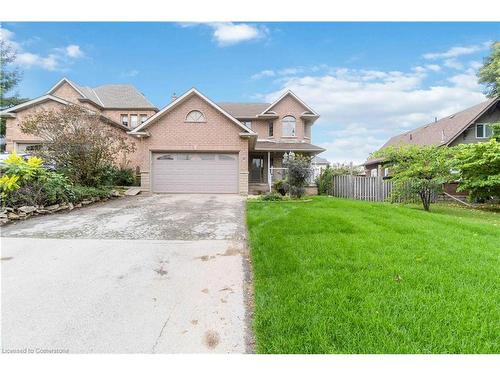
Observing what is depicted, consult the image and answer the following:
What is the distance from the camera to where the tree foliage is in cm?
1284

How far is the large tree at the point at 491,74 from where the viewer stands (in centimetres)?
1866

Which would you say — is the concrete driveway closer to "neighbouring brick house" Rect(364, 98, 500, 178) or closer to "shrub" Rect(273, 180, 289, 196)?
"shrub" Rect(273, 180, 289, 196)

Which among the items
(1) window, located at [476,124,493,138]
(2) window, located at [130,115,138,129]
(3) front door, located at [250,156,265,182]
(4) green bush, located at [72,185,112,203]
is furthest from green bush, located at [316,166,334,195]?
(2) window, located at [130,115,138,129]

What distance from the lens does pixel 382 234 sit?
238 inches

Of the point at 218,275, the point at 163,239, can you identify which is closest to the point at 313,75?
the point at 163,239

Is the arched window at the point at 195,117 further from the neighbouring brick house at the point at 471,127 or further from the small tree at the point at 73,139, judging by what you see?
the neighbouring brick house at the point at 471,127

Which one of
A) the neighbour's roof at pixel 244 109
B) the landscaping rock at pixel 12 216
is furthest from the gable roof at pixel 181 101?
the landscaping rock at pixel 12 216

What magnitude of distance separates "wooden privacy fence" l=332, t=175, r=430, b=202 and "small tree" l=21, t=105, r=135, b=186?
13210 millimetres

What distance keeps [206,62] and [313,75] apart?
14.9 ft

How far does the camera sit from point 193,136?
15.6 meters

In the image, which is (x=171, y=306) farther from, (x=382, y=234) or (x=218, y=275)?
(x=382, y=234)

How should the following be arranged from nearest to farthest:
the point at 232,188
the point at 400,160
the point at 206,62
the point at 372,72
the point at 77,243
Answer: the point at 77,243 → the point at 206,62 → the point at 372,72 → the point at 400,160 → the point at 232,188

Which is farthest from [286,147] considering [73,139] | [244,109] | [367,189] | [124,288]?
[124,288]

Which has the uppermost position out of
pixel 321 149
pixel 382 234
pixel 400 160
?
pixel 321 149
